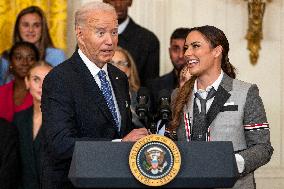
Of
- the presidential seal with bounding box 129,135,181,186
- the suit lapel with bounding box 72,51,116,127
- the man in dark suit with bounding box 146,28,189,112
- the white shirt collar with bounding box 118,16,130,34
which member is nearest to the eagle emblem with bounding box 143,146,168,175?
the presidential seal with bounding box 129,135,181,186

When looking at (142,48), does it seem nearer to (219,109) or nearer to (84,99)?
(219,109)

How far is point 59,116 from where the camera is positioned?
3123mm

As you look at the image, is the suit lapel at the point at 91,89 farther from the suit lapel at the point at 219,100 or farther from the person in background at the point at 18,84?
the person in background at the point at 18,84

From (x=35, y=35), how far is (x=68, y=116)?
120 inches

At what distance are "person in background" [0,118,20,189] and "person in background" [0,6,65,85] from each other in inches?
41.4

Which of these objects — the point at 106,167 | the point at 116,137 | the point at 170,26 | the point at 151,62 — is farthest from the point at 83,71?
the point at 170,26

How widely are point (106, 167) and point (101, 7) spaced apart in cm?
86

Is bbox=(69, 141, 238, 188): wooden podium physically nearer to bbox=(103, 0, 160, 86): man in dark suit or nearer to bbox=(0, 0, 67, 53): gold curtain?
bbox=(103, 0, 160, 86): man in dark suit

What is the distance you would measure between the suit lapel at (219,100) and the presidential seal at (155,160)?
726mm

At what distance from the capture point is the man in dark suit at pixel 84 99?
315 cm

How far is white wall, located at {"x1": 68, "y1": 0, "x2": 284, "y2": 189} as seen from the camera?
274 inches

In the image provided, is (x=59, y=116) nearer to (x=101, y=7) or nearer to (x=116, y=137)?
(x=116, y=137)

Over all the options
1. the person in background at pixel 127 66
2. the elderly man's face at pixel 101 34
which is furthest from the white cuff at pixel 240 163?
the person in background at pixel 127 66

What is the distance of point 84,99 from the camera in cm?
325
